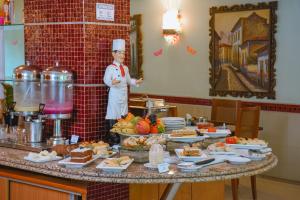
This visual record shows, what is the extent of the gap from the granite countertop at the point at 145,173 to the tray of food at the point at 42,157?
0.03m

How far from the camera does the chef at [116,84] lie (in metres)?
3.39

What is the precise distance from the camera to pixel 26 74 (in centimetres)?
349

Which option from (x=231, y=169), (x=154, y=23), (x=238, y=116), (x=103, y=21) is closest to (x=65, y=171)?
(x=231, y=169)

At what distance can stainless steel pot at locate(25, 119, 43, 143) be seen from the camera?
346 centimetres

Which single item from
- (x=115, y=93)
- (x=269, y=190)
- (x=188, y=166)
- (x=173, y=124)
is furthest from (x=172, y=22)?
(x=188, y=166)

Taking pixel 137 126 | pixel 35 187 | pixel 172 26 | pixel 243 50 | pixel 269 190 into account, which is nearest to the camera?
pixel 35 187

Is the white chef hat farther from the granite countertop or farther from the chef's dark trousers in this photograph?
the granite countertop

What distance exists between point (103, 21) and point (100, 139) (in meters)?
0.87

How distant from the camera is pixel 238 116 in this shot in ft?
15.9

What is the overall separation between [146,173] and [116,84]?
93 centimetres

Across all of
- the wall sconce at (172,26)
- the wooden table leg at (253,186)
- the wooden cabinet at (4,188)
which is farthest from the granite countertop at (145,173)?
the wall sconce at (172,26)

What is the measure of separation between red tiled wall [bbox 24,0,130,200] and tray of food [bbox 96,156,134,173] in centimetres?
55

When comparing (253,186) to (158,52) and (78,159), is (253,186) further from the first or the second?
(158,52)

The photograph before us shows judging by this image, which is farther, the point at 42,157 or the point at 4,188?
the point at 4,188
